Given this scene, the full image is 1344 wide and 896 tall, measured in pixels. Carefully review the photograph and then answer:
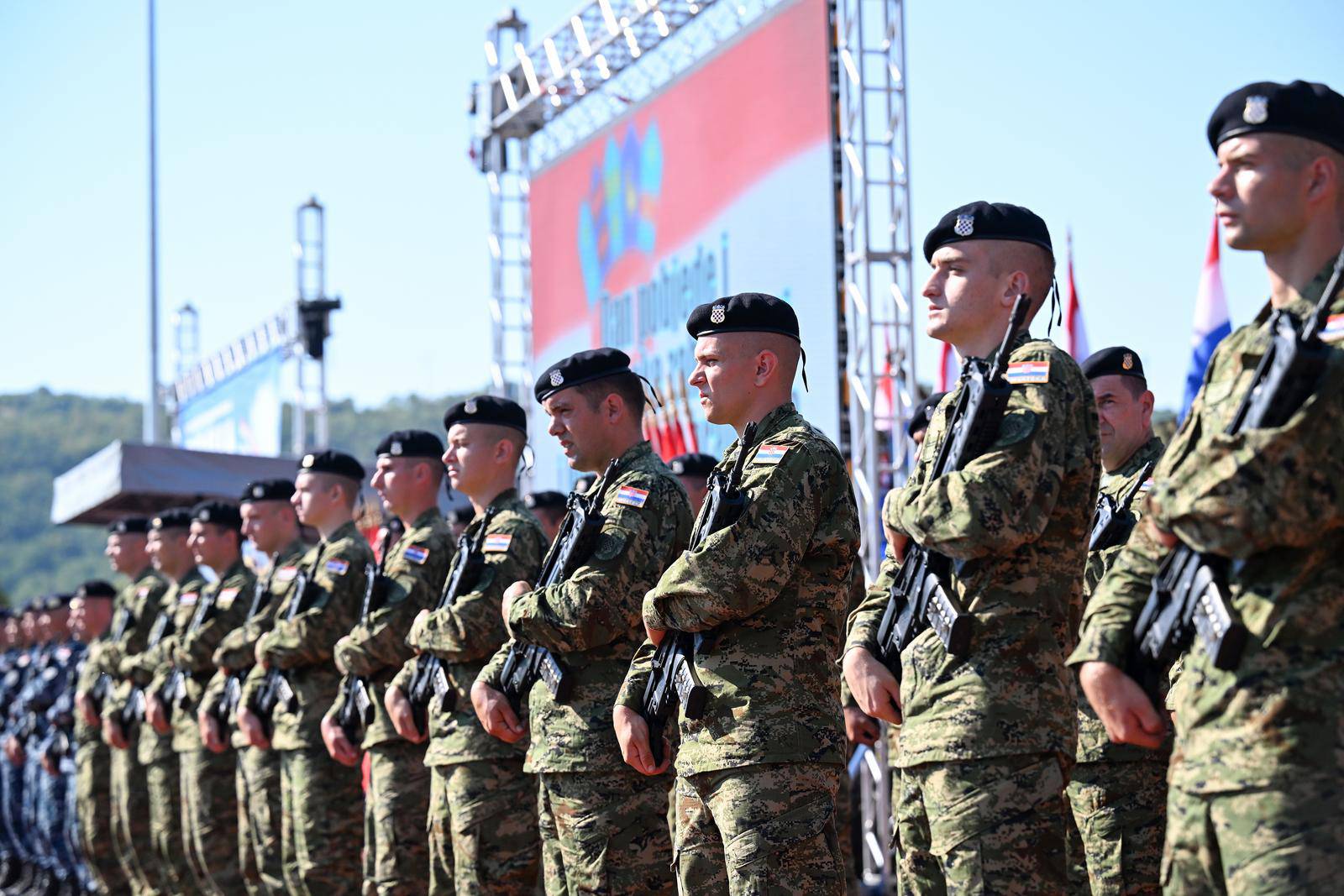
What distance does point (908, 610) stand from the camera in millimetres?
3854

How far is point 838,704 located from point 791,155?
5.32 m

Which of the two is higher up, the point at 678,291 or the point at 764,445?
the point at 678,291

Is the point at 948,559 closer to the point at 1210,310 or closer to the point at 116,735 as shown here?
the point at 1210,310

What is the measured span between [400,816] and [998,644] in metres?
3.50

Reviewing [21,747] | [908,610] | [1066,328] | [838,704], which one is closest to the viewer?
[908,610]

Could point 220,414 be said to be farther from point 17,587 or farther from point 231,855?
point 17,587

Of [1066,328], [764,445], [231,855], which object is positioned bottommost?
[231,855]

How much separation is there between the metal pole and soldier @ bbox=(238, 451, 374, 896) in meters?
12.0

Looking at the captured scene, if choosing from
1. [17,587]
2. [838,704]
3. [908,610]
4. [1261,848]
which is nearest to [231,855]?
[838,704]

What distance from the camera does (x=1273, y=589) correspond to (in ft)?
9.55

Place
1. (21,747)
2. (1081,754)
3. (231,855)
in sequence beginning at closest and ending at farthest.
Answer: (1081,754) → (231,855) → (21,747)

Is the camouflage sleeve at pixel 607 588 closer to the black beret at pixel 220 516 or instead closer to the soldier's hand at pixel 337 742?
the soldier's hand at pixel 337 742

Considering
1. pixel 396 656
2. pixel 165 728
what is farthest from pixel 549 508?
pixel 396 656

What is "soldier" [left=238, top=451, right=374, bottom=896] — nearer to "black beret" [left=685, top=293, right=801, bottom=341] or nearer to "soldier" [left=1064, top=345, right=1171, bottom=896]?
"black beret" [left=685, top=293, right=801, bottom=341]
